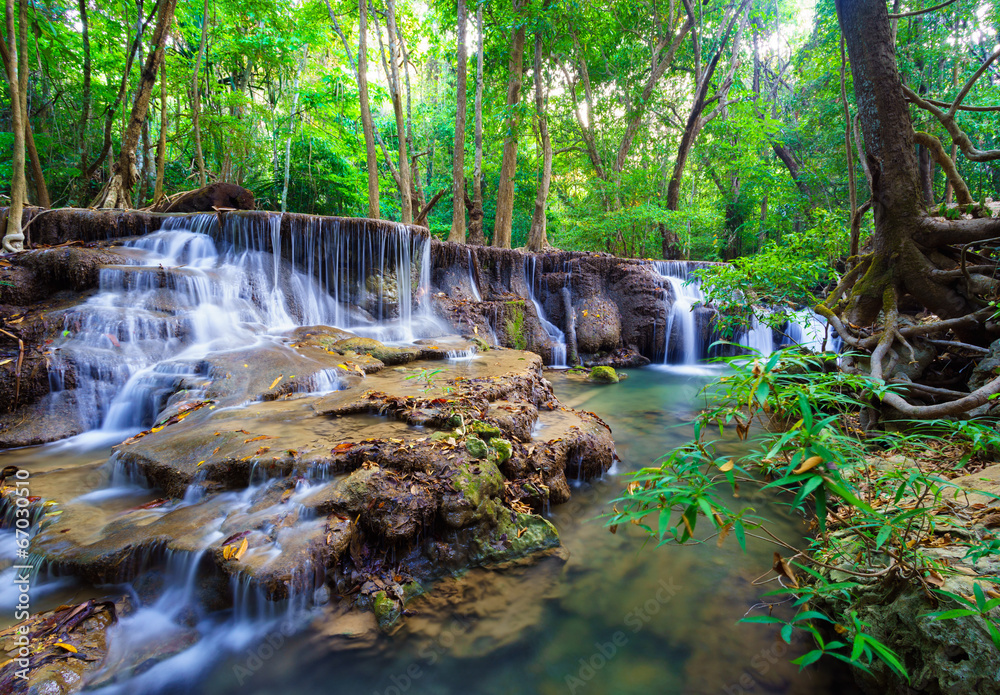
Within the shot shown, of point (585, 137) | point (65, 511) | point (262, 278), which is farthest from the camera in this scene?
→ point (585, 137)

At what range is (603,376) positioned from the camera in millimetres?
8836

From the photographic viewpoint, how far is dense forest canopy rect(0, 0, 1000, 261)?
34.4ft

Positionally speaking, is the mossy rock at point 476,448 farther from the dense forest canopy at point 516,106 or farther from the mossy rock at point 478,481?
the dense forest canopy at point 516,106

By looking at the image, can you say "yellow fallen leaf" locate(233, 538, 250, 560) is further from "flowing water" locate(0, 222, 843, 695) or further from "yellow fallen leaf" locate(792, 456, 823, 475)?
"yellow fallen leaf" locate(792, 456, 823, 475)

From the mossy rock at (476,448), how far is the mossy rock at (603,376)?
5715 millimetres

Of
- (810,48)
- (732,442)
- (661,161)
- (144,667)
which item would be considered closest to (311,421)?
(144,667)

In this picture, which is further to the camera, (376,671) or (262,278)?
(262,278)

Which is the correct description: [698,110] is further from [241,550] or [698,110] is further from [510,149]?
[241,550]

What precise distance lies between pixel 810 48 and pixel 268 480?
2021 cm

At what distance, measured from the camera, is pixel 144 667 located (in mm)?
2238

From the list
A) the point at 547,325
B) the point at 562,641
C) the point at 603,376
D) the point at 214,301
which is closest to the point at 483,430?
the point at 562,641

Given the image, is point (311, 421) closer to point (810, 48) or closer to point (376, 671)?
point (376, 671)

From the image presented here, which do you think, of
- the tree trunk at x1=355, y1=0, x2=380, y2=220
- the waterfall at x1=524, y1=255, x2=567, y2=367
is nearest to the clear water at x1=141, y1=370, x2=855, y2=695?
the waterfall at x1=524, y1=255, x2=567, y2=367

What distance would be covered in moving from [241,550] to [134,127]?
9855 millimetres
